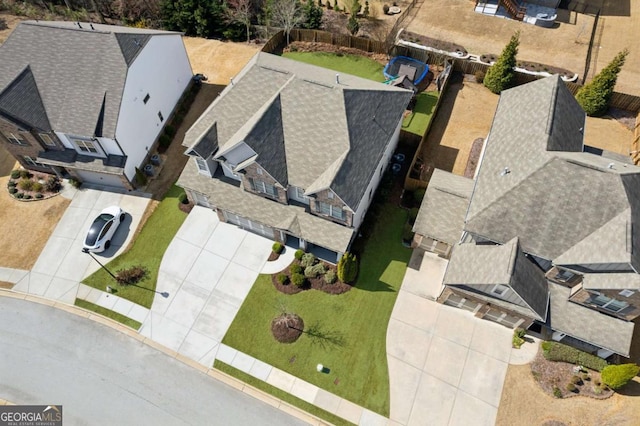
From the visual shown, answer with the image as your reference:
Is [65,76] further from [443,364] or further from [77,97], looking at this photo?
[443,364]

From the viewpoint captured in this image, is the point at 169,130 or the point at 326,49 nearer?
the point at 169,130

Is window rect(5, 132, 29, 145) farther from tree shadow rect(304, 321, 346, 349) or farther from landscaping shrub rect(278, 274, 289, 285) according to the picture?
tree shadow rect(304, 321, 346, 349)

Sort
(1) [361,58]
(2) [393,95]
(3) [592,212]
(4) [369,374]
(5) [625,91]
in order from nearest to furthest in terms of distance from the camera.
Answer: (3) [592,212] < (4) [369,374] < (2) [393,95] < (5) [625,91] < (1) [361,58]

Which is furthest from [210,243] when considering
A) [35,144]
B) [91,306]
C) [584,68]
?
[584,68]

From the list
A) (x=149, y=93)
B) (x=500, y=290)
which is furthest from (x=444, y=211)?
(x=149, y=93)

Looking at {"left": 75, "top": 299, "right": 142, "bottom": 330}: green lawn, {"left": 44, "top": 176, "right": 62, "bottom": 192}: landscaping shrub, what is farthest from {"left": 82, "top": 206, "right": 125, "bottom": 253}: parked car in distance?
{"left": 44, "top": 176, "right": 62, "bottom": 192}: landscaping shrub

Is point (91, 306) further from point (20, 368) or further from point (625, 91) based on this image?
point (625, 91)
